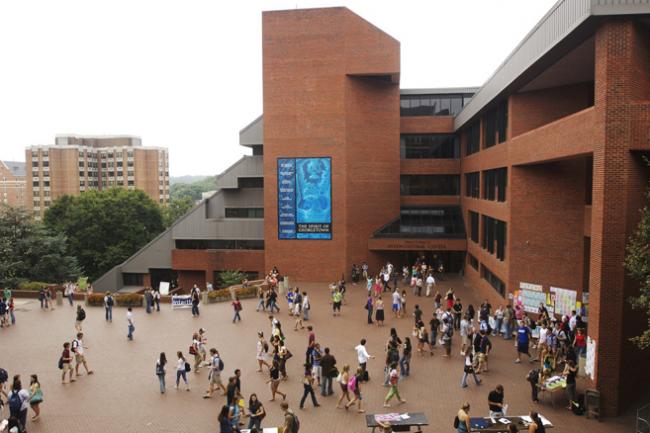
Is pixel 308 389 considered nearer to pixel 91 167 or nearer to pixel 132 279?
pixel 132 279

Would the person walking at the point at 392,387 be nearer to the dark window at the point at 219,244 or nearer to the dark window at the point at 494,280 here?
the dark window at the point at 494,280

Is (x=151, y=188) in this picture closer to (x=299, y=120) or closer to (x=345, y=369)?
(x=299, y=120)

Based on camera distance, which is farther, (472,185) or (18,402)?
(472,185)

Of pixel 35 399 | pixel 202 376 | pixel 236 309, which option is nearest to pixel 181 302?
pixel 236 309

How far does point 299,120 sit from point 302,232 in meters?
7.94

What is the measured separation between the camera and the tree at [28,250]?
Result: 40.2 meters

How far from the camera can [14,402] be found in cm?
1344

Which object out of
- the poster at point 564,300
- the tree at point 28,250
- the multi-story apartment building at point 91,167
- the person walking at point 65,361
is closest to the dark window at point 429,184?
the poster at point 564,300

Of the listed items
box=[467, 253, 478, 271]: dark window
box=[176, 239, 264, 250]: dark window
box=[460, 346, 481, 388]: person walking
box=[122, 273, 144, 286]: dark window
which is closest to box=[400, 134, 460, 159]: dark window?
box=[467, 253, 478, 271]: dark window

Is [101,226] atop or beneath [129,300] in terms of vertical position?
atop

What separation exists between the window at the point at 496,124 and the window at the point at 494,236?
4.36 meters

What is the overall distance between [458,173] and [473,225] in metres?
6.78

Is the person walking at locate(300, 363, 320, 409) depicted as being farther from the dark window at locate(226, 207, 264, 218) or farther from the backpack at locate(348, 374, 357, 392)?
the dark window at locate(226, 207, 264, 218)

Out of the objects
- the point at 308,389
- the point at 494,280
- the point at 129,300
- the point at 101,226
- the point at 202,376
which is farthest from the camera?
the point at 101,226
